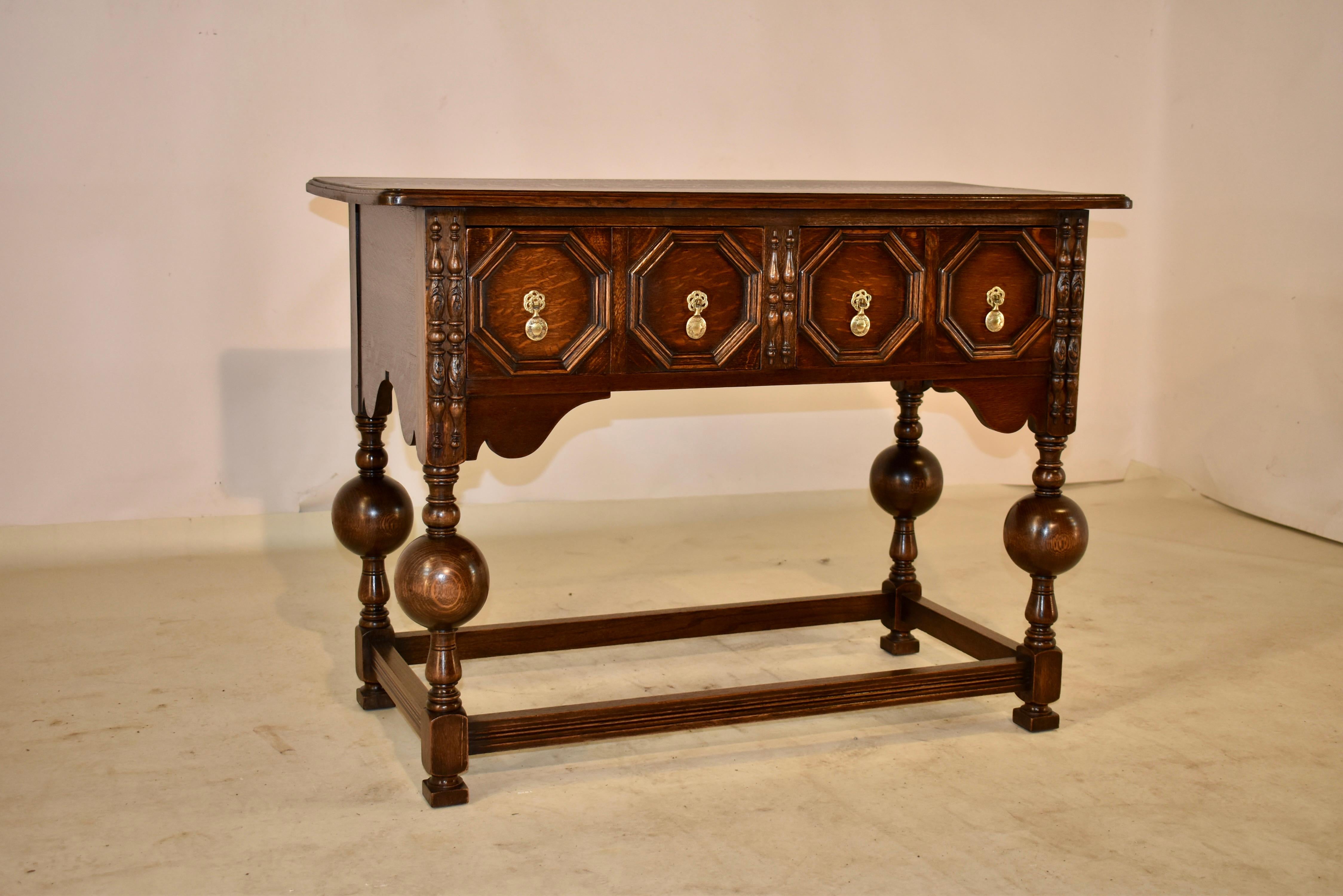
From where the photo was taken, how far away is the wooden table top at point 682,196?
7.62ft

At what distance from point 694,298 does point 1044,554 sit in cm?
100

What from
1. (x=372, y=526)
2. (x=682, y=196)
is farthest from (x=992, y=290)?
(x=372, y=526)

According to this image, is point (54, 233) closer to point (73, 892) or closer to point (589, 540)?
point (589, 540)

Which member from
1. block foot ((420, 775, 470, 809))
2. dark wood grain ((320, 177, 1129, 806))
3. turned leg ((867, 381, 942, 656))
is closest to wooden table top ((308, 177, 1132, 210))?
dark wood grain ((320, 177, 1129, 806))

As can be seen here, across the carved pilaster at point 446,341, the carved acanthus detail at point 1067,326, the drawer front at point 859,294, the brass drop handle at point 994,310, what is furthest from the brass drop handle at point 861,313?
the carved pilaster at point 446,341

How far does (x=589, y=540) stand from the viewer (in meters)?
4.66

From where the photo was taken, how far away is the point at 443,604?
242 cm

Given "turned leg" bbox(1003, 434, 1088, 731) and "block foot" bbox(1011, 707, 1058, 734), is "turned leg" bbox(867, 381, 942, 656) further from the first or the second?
"block foot" bbox(1011, 707, 1058, 734)

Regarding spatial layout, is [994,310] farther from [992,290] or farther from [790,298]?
[790,298]

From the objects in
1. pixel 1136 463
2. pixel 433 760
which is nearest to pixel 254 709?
pixel 433 760

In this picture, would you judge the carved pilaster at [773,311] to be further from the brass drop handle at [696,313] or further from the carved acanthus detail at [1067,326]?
the carved acanthus detail at [1067,326]

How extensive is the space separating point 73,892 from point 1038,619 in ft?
6.61

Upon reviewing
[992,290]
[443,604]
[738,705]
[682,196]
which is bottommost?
[738,705]

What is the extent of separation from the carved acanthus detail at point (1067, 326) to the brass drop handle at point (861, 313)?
46cm
